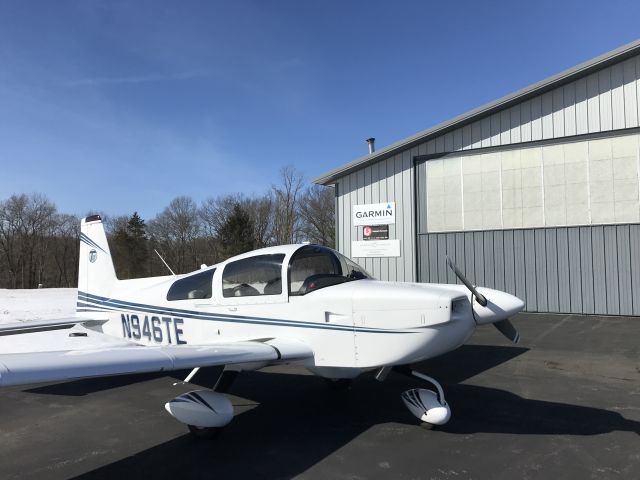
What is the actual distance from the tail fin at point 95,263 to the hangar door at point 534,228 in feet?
29.5

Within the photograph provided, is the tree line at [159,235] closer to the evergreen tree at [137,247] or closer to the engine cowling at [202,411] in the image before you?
the evergreen tree at [137,247]

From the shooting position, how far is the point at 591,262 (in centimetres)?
1154

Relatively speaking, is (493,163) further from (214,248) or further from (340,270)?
(214,248)

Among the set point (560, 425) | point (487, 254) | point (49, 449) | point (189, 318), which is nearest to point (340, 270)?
point (189, 318)

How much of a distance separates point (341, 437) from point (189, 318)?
2.33m

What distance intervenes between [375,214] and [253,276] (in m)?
9.48

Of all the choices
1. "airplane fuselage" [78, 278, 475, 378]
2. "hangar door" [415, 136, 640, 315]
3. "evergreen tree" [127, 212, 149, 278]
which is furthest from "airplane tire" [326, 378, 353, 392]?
"evergreen tree" [127, 212, 149, 278]

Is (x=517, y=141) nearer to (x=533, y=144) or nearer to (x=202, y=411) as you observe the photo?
(x=533, y=144)

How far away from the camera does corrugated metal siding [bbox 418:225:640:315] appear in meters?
11.3

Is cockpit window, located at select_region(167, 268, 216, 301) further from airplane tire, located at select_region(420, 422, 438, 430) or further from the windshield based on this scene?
airplane tire, located at select_region(420, 422, 438, 430)

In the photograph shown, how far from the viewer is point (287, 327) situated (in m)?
4.58

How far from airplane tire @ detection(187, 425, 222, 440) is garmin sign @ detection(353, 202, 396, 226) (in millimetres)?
10485

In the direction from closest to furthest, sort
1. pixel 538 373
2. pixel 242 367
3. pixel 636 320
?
pixel 242 367
pixel 538 373
pixel 636 320

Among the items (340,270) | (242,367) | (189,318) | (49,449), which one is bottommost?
(49,449)
